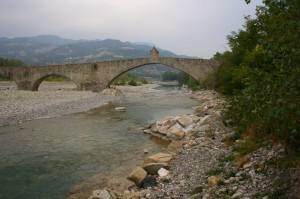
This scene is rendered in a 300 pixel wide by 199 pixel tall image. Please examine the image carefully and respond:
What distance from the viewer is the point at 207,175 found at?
8.47 m

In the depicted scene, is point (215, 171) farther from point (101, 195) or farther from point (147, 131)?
point (147, 131)

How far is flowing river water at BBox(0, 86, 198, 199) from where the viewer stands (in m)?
9.50

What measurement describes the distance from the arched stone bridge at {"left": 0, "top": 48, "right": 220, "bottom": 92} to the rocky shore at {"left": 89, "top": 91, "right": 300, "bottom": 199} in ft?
108

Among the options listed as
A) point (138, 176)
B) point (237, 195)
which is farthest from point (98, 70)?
point (237, 195)

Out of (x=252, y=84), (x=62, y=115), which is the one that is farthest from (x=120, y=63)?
(x=252, y=84)

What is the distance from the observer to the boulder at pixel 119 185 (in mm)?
8820

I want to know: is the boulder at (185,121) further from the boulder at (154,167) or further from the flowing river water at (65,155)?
the boulder at (154,167)

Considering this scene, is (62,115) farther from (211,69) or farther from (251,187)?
(211,69)

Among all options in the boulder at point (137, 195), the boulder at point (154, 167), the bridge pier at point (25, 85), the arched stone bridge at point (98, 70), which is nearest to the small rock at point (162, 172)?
the boulder at point (154, 167)

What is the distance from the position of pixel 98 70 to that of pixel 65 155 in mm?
36684

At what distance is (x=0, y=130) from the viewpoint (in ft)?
56.5

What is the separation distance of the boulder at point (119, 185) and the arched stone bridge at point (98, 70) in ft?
120

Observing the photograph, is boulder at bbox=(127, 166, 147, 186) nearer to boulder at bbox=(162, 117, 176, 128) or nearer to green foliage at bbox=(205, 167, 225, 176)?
green foliage at bbox=(205, 167, 225, 176)

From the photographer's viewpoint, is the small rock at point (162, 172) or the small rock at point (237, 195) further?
the small rock at point (162, 172)
